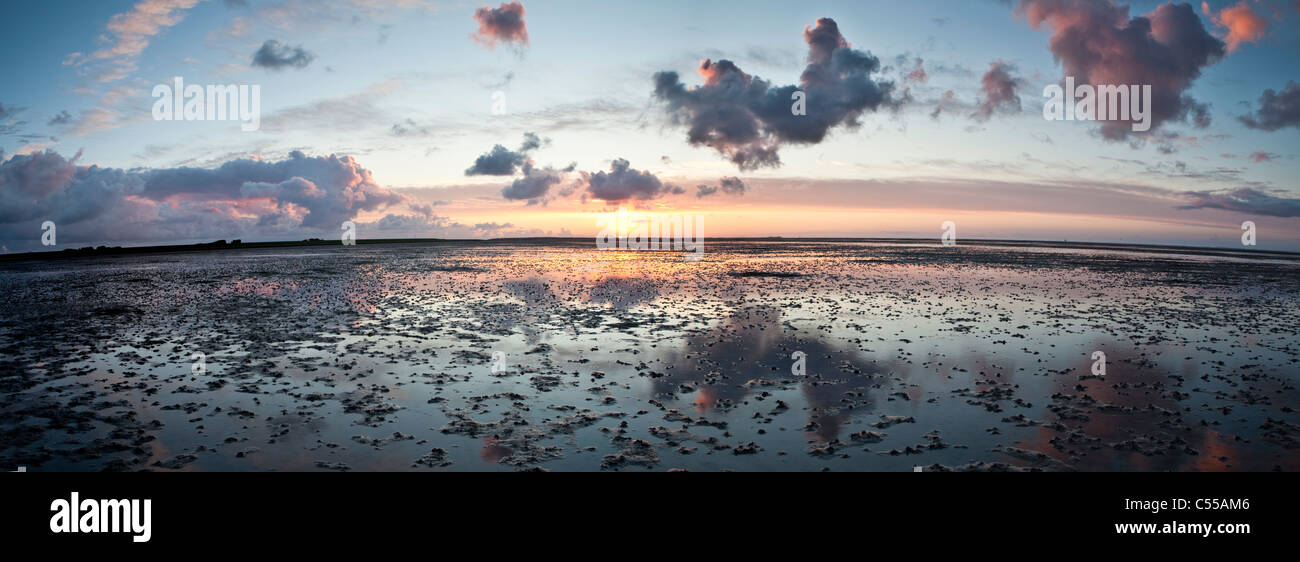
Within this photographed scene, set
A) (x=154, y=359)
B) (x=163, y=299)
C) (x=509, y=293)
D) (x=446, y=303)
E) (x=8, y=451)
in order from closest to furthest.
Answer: (x=8, y=451) < (x=154, y=359) < (x=446, y=303) < (x=163, y=299) < (x=509, y=293)

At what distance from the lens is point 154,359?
16.4 m

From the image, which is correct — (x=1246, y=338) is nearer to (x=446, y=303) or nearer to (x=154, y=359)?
(x=446, y=303)

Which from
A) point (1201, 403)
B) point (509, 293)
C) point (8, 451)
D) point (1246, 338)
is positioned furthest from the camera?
point (509, 293)

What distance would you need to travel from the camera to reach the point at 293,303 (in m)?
30.1

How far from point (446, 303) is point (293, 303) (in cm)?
837

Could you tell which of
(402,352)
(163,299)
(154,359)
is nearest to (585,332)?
(402,352)

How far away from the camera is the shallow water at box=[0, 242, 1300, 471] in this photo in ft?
29.6

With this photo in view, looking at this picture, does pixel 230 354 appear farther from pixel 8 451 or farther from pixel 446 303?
pixel 446 303

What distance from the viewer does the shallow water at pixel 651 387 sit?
29.6 ft

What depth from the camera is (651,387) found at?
13.1m

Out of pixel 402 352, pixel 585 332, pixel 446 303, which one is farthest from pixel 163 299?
pixel 585 332

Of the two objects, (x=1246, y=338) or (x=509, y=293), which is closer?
(x=1246, y=338)
